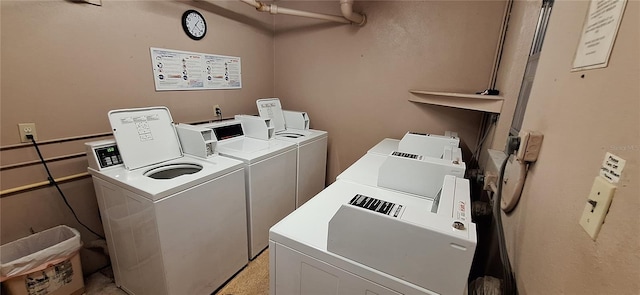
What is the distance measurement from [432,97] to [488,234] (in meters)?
1.33

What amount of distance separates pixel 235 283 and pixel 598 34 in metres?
2.36

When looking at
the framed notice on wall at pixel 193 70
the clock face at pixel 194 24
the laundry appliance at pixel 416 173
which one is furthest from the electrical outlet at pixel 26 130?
the laundry appliance at pixel 416 173

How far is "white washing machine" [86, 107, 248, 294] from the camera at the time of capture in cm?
148

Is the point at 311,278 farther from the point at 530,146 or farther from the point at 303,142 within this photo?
the point at 303,142

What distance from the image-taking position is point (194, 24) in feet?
7.65

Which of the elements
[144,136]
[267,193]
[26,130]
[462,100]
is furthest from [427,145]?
[26,130]

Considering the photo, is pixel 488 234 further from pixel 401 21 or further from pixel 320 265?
pixel 401 21

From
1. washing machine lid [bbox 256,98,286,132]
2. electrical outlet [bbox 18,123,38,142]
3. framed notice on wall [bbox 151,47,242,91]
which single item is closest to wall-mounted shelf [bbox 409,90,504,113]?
washing machine lid [bbox 256,98,286,132]

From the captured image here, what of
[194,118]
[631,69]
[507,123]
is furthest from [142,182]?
[507,123]

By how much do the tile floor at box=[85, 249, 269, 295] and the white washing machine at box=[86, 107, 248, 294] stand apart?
62mm

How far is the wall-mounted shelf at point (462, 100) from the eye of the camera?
175cm

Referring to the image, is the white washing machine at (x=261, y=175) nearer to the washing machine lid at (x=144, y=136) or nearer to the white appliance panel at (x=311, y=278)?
the washing machine lid at (x=144, y=136)

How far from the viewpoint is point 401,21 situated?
2.53m

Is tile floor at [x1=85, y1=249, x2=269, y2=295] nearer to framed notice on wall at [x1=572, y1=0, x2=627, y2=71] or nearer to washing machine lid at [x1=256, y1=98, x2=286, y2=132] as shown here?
washing machine lid at [x1=256, y1=98, x2=286, y2=132]
